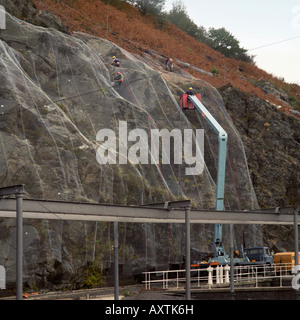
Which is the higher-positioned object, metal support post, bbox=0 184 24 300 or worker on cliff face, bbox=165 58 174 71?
worker on cliff face, bbox=165 58 174 71

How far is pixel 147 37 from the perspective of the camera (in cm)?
7175

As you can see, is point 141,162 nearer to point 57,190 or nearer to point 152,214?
point 57,190

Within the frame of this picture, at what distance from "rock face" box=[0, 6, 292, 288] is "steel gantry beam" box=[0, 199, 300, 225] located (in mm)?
8656

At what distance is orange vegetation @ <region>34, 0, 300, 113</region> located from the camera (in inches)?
2493

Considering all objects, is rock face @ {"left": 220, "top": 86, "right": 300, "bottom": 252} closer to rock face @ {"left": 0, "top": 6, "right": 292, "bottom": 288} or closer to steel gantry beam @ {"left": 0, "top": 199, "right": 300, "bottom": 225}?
rock face @ {"left": 0, "top": 6, "right": 292, "bottom": 288}

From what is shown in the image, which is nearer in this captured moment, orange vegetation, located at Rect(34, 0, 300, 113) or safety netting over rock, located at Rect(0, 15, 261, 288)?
safety netting over rock, located at Rect(0, 15, 261, 288)

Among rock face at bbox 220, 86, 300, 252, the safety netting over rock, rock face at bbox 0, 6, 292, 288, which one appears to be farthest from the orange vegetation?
the safety netting over rock

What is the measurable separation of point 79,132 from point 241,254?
1318 cm

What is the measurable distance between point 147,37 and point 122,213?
56.2m

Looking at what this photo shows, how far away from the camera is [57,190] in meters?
28.6

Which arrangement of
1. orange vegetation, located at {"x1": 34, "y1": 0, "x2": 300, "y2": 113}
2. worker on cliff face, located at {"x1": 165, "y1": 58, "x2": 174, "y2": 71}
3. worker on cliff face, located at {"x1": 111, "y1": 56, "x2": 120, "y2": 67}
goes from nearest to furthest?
worker on cliff face, located at {"x1": 111, "y1": 56, "x2": 120, "y2": 67}, worker on cliff face, located at {"x1": 165, "y1": 58, "x2": 174, "y2": 71}, orange vegetation, located at {"x1": 34, "y1": 0, "x2": 300, "y2": 113}

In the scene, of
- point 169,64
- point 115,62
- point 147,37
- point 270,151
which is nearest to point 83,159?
point 115,62

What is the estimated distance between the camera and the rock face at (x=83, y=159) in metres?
27.4
